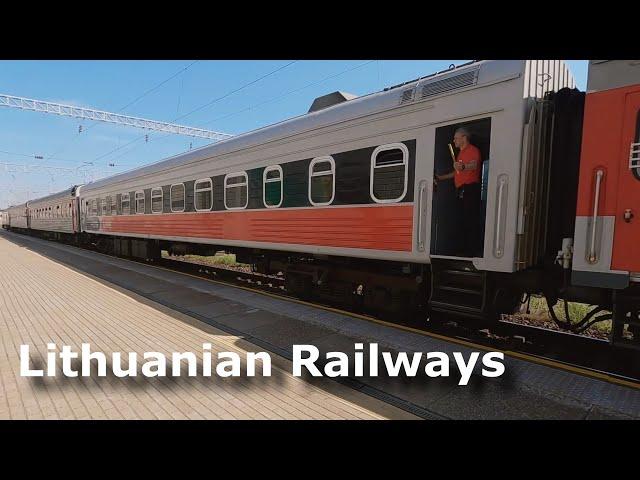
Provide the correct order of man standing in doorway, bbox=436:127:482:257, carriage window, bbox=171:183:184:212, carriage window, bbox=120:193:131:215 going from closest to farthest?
man standing in doorway, bbox=436:127:482:257 → carriage window, bbox=171:183:184:212 → carriage window, bbox=120:193:131:215

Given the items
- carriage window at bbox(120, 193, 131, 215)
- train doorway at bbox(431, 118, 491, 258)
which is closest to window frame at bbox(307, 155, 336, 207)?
train doorway at bbox(431, 118, 491, 258)

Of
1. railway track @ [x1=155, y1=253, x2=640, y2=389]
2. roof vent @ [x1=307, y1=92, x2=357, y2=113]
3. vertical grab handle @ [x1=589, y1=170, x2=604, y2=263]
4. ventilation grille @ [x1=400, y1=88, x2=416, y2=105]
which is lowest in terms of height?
railway track @ [x1=155, y1=253, x2=640, y2=389]

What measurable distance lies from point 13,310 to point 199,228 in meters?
4.56

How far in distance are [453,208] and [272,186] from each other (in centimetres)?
386

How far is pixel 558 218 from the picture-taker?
445 cm

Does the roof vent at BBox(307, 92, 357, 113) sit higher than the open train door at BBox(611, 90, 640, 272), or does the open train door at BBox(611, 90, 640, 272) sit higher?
the roof vent at BBox(307, 92, 357, 113)

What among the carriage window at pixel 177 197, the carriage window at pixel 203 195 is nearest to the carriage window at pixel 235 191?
the carriage window at pixel 203 195

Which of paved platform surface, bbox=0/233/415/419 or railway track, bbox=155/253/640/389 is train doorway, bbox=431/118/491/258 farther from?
paved platform surface, bbox=0/233/415/419

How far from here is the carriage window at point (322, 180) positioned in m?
6.50

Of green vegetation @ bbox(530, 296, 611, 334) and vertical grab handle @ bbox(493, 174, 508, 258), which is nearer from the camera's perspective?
vertical grab handle @ bbox(493, 174, 508, 258)

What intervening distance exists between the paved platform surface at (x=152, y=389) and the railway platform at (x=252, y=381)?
16 millimetres

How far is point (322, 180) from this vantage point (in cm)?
667

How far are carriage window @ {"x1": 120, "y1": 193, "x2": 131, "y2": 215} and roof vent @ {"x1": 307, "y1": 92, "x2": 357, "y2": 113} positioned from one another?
10471 mm

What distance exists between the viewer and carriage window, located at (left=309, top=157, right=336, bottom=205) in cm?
650
